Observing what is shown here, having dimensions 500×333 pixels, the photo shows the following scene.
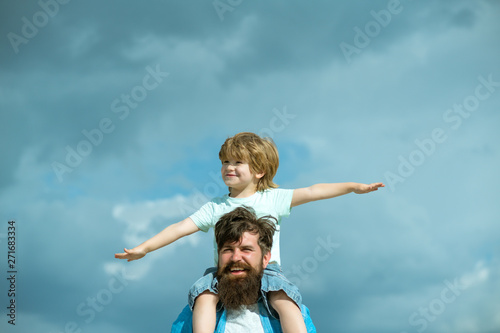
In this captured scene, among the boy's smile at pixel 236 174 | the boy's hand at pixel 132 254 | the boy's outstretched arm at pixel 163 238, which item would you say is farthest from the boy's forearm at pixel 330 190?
the boy's hand at pixel 132 254

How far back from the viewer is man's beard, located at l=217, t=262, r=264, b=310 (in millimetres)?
6844

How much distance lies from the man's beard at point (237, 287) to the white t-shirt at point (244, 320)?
97mm

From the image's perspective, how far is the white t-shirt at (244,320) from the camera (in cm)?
688

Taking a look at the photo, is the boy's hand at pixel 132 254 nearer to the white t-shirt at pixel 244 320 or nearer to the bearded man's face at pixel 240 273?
the bearded man's face at pixel 240 273

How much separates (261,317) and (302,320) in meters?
0.52

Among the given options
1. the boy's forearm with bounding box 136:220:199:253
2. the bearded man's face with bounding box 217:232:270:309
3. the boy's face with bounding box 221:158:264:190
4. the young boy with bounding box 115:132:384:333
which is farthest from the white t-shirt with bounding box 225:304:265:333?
the boy's face with bounding box 221:158:264:190

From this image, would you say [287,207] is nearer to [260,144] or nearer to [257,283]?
[260,144]

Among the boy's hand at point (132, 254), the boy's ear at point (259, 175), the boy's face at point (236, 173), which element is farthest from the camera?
the boy's ear at point (259, 175)

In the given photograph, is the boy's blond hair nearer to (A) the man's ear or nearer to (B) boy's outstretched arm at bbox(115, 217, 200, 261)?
(B) boy's outstretched arm at bbox(115, 217, 200, 261)

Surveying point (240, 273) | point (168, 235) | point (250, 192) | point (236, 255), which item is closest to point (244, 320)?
point (240, 273)

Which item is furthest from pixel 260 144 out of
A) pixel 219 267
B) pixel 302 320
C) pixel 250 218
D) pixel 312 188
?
pixel 302 320

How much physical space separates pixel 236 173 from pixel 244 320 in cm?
209

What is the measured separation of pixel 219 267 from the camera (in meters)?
7.02

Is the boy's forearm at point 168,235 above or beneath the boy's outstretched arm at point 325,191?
beneath
